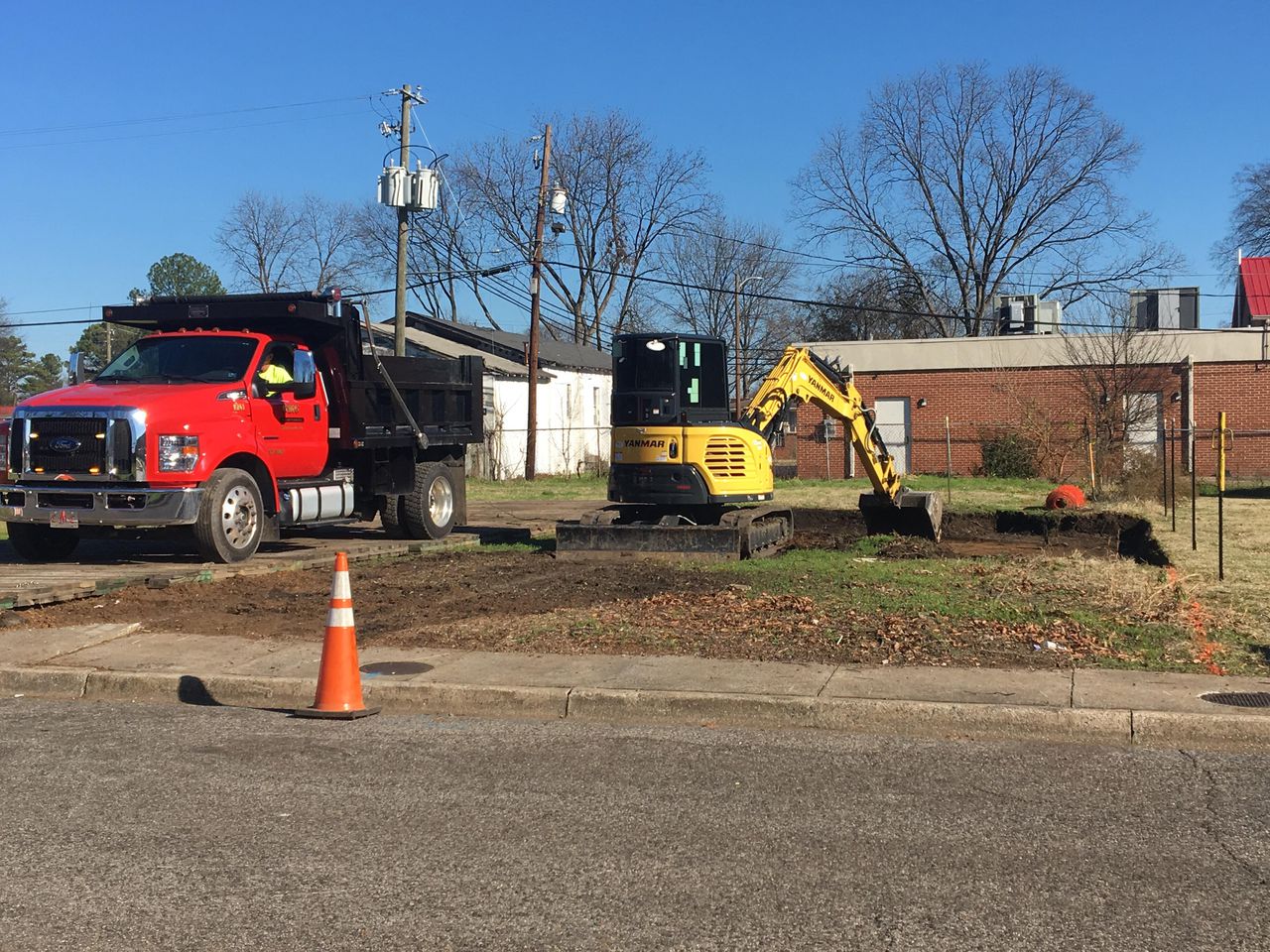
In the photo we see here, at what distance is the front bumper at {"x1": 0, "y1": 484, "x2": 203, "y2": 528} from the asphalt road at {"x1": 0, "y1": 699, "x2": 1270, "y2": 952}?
5991 millimetres

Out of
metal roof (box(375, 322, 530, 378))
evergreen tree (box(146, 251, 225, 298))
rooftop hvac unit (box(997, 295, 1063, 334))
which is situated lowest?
metal roof (box(375, 322, 530, 378))

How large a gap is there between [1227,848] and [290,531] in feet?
48.8

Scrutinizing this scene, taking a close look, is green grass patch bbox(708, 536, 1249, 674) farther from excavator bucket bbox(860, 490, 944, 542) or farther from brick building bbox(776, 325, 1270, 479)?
brick building bbox(776, 325, 1270, 479)

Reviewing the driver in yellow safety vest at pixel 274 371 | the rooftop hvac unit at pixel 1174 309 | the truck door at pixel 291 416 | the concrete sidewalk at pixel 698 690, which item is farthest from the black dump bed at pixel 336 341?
the rooftop hvac unit at pixel 1174 309

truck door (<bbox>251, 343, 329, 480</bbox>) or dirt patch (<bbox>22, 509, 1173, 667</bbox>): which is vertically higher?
truck door (<bbox>251, 343, 329, 480</bbox>)

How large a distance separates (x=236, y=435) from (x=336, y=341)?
248cm

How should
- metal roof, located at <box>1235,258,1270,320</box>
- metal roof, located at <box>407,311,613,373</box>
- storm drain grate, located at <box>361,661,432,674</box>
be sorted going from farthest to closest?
metal roof, located at <box>407,311,613,373</box>, metal roof, located at <box>1235,258,1270,320</box>, storm drain grate, located at <box>361,661,432,674</box>

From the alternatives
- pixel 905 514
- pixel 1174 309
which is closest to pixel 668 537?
pixel 905 514

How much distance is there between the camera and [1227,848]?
17.0 ft

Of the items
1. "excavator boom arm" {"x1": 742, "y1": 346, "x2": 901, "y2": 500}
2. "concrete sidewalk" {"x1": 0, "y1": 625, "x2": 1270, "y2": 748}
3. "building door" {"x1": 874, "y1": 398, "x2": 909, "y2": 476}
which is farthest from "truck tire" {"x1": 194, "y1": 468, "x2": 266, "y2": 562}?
"building door" {"x1": 874, "y1": 398, "x2": 909, "y2": 476}

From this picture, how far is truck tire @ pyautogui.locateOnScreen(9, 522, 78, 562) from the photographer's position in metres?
14.5

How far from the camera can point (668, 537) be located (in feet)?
50.8

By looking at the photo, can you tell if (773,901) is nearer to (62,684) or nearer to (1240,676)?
(1240,676)

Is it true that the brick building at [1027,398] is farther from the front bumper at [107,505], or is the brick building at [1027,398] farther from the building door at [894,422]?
the front bumper at [107,505]
